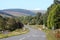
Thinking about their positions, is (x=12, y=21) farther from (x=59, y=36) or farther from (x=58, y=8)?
(x=59, y=36)

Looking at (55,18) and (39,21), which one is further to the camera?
(39,21)

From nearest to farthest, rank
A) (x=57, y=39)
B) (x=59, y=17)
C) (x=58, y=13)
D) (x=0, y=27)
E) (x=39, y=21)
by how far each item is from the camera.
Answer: (x=57, y=39)
(x=59, y=17)
(x=58, y=13)
(x=0, y=27)
(x=39, y=21)

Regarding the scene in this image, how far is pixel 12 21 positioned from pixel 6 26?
6751 millimetres

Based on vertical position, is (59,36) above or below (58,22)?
above

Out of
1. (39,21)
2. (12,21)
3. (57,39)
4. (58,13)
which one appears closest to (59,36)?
(57,39)

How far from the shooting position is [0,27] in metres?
94.6

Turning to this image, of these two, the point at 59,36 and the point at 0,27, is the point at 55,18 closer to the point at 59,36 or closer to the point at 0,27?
the point at 0,27

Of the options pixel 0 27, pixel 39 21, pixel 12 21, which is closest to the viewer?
pixel 0 27

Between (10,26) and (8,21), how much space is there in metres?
8.37

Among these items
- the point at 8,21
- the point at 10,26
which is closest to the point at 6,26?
the point at 10,26

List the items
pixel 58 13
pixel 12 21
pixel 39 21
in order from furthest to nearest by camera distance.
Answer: pixel 39 21, pixel 12 21, pixel 58 13

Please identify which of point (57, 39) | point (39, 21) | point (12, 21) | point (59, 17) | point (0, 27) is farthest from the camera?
point (39, 21)

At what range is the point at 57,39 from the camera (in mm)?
16688

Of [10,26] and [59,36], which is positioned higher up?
[59,36]
